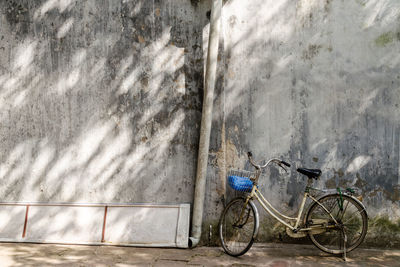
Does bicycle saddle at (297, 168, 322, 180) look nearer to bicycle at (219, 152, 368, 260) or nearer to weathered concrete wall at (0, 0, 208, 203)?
bicycle at (219, 152, 368, 260)

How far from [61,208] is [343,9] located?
488 cm

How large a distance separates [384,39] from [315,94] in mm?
1249

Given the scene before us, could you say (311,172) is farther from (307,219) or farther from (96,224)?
(96,224)

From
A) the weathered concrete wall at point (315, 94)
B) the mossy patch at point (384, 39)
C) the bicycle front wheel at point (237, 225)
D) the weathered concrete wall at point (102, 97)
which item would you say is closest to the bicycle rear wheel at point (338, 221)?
the weathered concrete wall at point (315, 94)

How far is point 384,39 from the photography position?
5.18 m

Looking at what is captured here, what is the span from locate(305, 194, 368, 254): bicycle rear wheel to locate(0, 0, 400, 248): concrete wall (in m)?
0.34

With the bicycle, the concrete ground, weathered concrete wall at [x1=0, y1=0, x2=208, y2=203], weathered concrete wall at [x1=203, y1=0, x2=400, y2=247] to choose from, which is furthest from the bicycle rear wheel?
weathered concrete wall at [x1=0, y1=0, x2=208, y2=203]

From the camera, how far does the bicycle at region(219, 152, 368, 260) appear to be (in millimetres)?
4699

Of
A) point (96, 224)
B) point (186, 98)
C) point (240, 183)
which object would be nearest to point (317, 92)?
point (240, 183)

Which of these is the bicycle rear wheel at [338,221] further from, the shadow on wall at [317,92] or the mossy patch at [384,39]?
the mossy patch at [384,39]

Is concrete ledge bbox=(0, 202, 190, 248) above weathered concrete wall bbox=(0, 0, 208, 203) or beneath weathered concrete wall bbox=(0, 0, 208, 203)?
beneath

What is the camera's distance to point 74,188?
5230mm

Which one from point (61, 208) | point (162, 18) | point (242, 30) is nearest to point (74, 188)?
point (61, 208)

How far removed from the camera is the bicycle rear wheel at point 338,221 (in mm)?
4699
